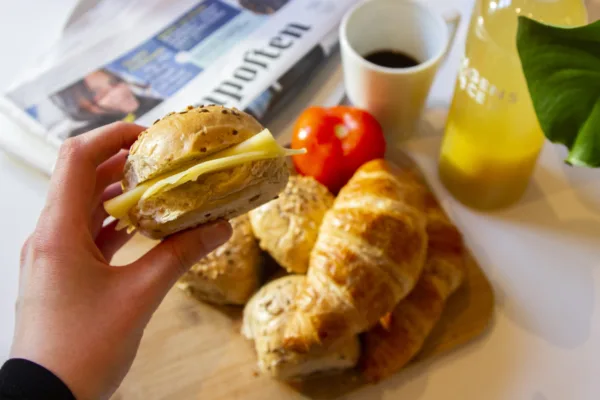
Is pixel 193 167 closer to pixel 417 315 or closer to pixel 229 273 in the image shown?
pixel 229 273

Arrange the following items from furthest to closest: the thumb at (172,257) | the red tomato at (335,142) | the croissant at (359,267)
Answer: the red tomato at (335,142) < the croissant at (359,267) < the thumb at (172,257)

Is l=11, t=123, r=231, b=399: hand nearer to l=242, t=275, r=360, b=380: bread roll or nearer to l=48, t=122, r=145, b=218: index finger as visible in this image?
l=48, t=122, r=145, b=218: index finger

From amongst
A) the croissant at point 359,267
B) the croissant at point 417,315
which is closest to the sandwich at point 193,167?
the croissant at point 359,267

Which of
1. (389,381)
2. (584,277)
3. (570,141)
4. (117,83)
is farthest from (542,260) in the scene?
(117,83)

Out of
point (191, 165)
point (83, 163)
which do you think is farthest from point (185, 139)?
point (83, 163)

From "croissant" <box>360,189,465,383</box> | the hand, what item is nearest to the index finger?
the hand

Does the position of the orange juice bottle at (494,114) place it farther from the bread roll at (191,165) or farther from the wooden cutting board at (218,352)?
the bread roll at (191,165)

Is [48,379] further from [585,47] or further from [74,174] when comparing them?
[585,47]
